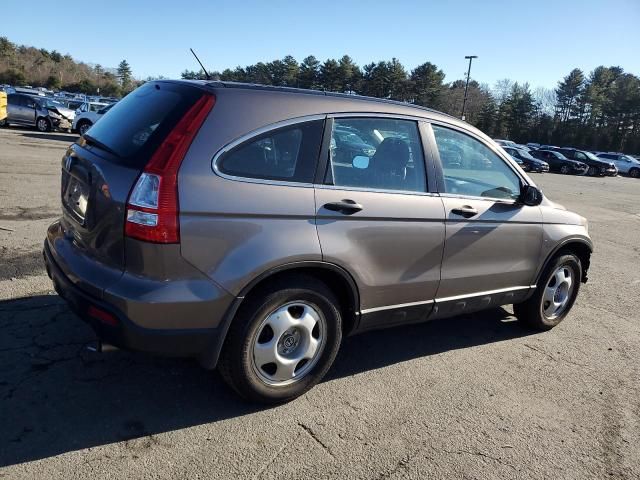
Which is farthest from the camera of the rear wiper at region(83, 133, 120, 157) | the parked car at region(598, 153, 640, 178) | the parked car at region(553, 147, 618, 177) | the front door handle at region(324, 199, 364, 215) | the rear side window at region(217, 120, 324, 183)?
the parked car at region(598, 153, 640, 178)

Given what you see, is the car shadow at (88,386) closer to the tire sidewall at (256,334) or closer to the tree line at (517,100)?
the tire sidewall at (256,334)

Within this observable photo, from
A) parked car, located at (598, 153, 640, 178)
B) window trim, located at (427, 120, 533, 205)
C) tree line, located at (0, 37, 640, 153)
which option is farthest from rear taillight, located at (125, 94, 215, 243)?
tree line, located at (0, 37, 640, 153)

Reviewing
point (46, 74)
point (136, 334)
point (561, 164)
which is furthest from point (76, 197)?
point (46, 74)

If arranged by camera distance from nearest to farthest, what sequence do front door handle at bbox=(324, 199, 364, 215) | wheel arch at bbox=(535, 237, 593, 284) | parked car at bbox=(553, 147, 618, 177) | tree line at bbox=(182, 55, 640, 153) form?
front door handle at bbox=(324, 199, 364, 215), wheel arch at bbox=(535, 237, 593, 284), parked car at bbox=(553, 147, 618, 177), tree line at bbox=(182, 55, 640, 153)

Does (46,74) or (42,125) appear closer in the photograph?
(42,125)

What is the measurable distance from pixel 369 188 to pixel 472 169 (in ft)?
3.64

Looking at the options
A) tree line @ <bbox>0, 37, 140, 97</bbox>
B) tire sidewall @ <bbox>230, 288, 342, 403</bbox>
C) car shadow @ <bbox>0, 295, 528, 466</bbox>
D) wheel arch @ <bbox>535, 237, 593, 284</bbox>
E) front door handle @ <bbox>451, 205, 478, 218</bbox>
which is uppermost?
tree line @ <bbox>0, 37, 140, 97</bbox>

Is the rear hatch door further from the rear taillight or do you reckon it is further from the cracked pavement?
the cracked pavement

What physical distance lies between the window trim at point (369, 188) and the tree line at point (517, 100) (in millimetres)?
71379

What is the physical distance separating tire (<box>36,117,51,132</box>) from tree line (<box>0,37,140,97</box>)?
6706 centimetres

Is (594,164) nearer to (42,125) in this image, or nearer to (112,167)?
Result: (42,125)

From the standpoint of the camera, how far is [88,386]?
3186 mm

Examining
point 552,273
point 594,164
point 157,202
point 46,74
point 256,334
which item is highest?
point 46,74

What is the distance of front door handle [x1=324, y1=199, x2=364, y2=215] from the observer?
10.2ft
